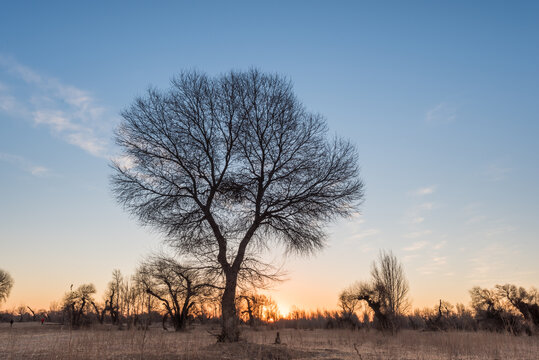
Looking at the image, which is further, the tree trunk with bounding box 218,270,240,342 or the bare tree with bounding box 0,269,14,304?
the bare tree with bounding box 0,269,14,304

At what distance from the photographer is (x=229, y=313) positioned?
12.6 meters

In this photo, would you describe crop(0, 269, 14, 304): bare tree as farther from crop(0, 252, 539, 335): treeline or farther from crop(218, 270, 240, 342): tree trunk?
crop(218, 270, 240, 342): tree trunk

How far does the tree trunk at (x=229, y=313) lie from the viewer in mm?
12375

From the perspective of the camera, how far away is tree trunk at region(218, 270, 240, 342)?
1238 centimetres

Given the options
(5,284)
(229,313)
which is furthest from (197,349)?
(5,284)

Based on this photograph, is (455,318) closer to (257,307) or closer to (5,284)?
(257,307)

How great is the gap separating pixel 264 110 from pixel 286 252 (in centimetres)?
573

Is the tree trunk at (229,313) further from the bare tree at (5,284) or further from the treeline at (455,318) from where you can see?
the bare tree at (5,284)

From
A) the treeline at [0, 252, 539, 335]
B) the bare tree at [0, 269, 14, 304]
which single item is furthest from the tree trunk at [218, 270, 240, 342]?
the bare tree at [0, 269, 14, 304]

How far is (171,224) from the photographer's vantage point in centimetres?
1312

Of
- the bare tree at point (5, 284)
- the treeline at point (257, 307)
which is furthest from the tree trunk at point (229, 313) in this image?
the bare tree at point (5, 284)

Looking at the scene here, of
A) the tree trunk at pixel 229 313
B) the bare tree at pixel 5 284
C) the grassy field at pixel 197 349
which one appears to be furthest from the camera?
the bare tree at pixel 5 284

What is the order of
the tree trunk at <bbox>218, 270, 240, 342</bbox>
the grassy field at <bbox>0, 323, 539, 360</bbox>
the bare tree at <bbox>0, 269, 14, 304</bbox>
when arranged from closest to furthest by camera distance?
the grassy field at <bbox>0, 323, 539, 360</bbox>, the tree trunk at <bbox>218, 270, 240, 342</bbox>, the bare tree at <bbox>0, 269, 14, 304</bbox>

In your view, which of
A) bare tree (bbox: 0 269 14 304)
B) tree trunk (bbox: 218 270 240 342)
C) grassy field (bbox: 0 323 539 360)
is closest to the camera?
grassy field (bbox: 0 323 539 360)
